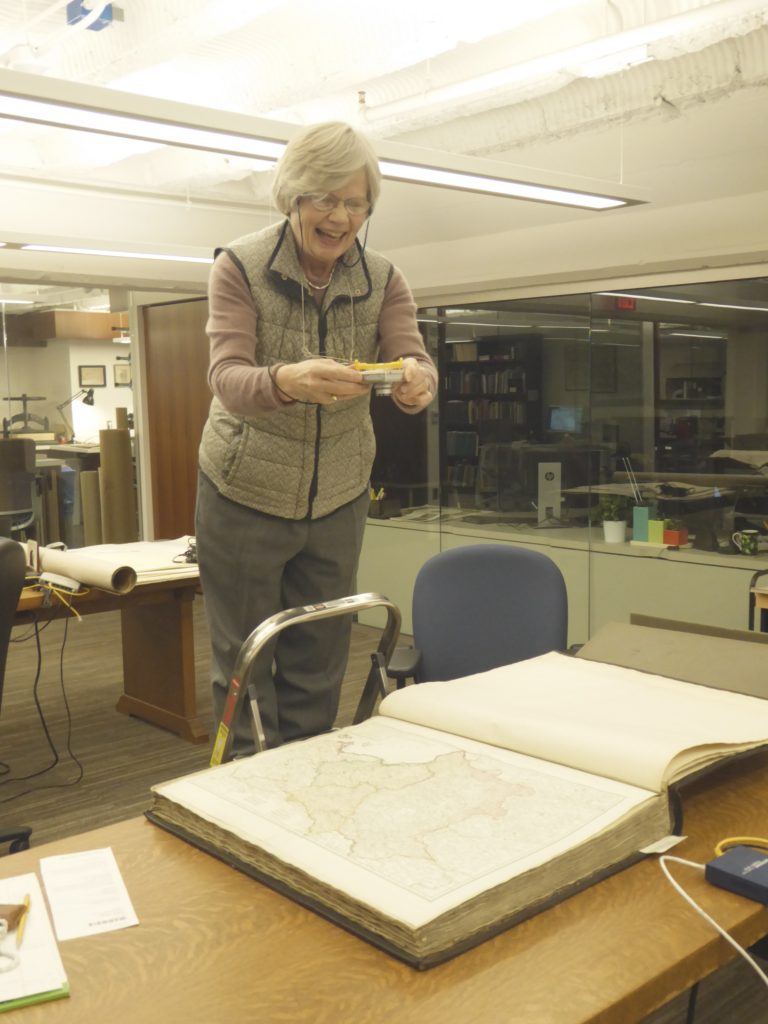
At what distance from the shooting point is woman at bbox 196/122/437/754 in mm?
1614

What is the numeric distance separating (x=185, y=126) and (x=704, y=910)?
2182 mm

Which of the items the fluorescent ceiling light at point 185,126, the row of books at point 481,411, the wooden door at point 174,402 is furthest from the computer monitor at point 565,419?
the wooden door at point 174,402

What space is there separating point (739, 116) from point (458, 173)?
1412 mm

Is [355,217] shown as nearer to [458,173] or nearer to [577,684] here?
[577,684]

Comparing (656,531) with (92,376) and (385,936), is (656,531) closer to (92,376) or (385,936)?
(92,376)

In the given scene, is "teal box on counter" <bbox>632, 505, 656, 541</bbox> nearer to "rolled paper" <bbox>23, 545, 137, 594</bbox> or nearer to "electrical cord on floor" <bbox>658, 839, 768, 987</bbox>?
"rolled paper" <bbox>23, 545, 137, 594</bbox>

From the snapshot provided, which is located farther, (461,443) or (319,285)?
(461,443)

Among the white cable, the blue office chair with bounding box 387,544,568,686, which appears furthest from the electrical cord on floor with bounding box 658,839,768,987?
the blue office chair with bounding box 387,544,568,686

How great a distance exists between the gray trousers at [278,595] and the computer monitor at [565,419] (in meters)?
3.60

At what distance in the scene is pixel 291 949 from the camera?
0.82m

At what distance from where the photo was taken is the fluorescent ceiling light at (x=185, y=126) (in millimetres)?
2223

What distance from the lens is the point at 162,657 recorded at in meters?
4.25

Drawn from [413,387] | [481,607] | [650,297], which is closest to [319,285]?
[413,387]

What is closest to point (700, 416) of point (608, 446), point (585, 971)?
point (608, 446)
